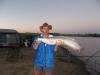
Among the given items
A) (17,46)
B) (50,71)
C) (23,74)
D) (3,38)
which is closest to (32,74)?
(23,74)

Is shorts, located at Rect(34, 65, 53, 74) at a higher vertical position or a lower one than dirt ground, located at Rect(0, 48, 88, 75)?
higher

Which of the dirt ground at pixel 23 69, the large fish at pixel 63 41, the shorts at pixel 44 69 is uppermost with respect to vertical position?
the large fish at pixel 63 41

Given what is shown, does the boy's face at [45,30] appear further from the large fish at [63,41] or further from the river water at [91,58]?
the river water at [91,58]

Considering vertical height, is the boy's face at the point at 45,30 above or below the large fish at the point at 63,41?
above

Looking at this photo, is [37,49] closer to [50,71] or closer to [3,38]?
[50,71]

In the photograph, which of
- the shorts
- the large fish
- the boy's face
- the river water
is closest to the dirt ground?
the river water

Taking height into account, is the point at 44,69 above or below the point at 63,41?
below

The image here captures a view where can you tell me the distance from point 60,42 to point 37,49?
0.66 metres

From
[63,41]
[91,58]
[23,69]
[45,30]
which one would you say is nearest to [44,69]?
[63,41]

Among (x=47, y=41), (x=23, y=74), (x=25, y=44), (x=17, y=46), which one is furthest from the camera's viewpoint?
(x=25, y=44)

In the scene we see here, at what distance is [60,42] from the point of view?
3.74 m

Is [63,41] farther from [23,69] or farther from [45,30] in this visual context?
[23,69]

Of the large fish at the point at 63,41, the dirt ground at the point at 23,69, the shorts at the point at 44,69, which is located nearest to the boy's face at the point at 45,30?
Answer: the large fish at the point at 63,41

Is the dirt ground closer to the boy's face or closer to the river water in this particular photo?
the river water
